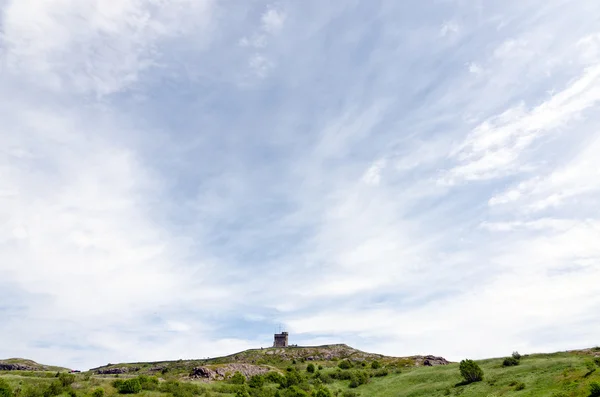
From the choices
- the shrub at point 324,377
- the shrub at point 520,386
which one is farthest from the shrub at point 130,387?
the shrub at point 520,386

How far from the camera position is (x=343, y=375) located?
76.2 meters

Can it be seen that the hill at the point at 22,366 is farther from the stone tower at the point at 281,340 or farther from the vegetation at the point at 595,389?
the vegetation at the point at 595,389

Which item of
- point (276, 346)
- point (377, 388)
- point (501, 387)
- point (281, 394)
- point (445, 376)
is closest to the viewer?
point (501, 387)

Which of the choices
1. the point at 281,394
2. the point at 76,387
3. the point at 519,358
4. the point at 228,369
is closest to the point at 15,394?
the point at 76,387

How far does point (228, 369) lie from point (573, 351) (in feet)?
207

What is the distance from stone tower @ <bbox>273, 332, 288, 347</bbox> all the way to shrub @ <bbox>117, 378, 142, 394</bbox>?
134 meters

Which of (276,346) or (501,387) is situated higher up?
(276,346)

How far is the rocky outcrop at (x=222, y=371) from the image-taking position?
70194mm

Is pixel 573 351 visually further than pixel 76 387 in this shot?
Yes

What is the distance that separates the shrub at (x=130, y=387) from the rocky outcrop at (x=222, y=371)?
68.6ft

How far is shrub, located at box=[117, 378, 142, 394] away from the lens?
1904 inches

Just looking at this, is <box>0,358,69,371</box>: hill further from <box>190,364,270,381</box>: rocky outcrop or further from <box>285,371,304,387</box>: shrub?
<box>285,371,304,387</box>: shrub

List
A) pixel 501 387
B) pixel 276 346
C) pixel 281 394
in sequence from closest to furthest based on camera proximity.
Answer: pixel 501 387, pixel 281 394, pixel 276 346

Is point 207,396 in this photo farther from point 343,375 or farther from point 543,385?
point 543,385
